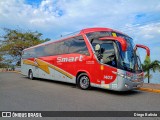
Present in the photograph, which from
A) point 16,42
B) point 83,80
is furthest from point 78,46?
point 16,42

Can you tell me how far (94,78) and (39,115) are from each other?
199 inches

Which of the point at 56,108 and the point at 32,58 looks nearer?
the point at 56,108

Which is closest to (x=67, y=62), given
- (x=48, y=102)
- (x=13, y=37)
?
(x=48, y=102)

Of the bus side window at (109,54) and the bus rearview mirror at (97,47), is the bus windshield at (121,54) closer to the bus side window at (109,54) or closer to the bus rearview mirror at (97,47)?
the bus side window at (109,54)

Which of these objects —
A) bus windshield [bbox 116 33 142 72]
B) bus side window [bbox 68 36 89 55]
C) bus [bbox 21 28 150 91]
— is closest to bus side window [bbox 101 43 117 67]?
bus [bbox 21 28 150 91]

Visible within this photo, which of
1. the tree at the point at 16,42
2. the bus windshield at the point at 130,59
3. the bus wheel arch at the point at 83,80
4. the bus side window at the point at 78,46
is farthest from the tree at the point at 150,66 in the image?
the tree at the point at 16,42

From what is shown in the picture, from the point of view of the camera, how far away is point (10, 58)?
3866cm

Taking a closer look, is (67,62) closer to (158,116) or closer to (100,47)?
(100,47)

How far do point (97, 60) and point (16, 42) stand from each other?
2967 cm

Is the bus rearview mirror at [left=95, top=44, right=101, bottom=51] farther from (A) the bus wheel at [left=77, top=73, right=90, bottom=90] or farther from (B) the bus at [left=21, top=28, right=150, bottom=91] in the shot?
(A) the bus wheel at [left=77, top=73, right=90, bottom=90]

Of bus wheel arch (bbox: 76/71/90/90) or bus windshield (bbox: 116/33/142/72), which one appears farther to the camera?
bus wheel arch (bbox: 76/71/90/90)

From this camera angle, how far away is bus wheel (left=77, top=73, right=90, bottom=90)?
37.2ft

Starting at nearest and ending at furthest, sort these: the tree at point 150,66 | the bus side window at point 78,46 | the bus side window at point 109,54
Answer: the bus side window at point 109,54
the bus side window at point 78,46
the tree at point 150,66

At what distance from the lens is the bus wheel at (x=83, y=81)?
11.3 m
